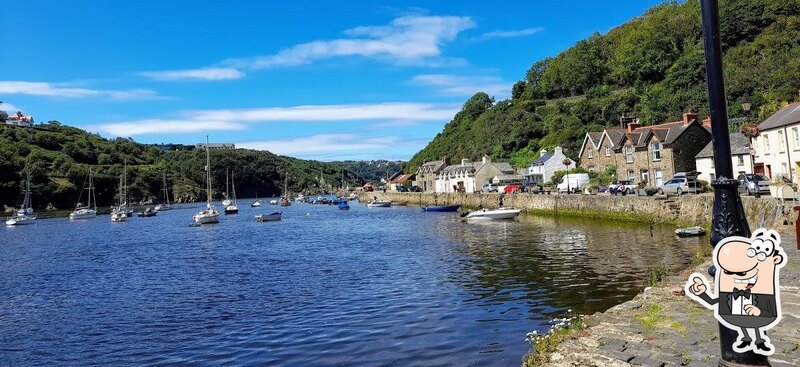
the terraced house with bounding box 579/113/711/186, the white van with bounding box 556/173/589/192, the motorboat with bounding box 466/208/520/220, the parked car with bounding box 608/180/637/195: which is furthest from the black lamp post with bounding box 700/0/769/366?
the white van with bounding box 556/173/589/192

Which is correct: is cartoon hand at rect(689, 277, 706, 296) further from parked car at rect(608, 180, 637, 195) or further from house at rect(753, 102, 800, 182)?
parked car at rect(608, 180, 637, 195)

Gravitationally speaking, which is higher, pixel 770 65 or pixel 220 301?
pixel 770 65

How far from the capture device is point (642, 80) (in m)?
119

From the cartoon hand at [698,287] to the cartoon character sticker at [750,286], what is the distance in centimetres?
17

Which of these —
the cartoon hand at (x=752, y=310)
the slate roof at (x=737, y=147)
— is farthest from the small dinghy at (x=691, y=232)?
the cartoon hand at (x=752, y=310)

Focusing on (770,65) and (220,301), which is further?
(770,65)

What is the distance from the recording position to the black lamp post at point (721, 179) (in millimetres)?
5039

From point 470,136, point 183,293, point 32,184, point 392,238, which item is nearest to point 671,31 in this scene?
point 470,136

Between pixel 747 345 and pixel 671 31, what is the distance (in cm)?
13453

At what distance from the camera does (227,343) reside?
14.6 m

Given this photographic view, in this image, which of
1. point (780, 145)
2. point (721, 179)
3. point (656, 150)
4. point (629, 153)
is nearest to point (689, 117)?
point (656, 150)

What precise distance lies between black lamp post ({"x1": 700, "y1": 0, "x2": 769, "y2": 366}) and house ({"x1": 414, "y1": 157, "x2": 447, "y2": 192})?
4783 inches

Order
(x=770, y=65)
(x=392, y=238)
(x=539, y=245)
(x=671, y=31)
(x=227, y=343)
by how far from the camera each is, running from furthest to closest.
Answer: (x=671, y=31), (x=770, y=65), (x=392, y=238), (x=539, y=245), (x=227, y=343)

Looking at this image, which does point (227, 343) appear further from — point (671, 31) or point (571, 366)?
point (671, 31)
